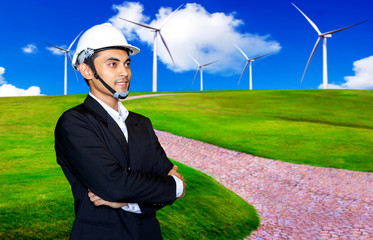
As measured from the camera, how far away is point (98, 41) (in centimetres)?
257

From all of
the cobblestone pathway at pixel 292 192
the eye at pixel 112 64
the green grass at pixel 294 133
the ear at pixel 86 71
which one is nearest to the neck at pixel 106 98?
the ear at pixel 86 71

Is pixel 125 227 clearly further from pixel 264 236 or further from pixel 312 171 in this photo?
pixel 312 171

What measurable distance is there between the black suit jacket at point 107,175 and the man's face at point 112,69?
0.20m

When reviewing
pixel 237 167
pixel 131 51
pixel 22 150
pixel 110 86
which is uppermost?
pixel 131 51

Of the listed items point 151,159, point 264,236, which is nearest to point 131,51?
point 151,159

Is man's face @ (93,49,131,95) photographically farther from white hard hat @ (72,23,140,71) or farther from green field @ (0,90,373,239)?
green field @ (0,90,373,239)

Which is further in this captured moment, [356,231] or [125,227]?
[356,231]

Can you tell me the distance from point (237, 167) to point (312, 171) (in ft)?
11.9

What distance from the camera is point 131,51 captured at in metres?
2.89

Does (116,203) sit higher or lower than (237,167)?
higher

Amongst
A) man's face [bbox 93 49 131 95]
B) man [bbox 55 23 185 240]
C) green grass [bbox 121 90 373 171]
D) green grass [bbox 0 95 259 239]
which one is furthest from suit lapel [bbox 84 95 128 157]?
green grass [bbox 121 90 373 171]

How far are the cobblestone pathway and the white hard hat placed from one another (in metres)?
7.12

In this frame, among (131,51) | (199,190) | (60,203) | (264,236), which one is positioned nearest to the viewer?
(131,51)

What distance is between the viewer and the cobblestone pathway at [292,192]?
29.6 ft
